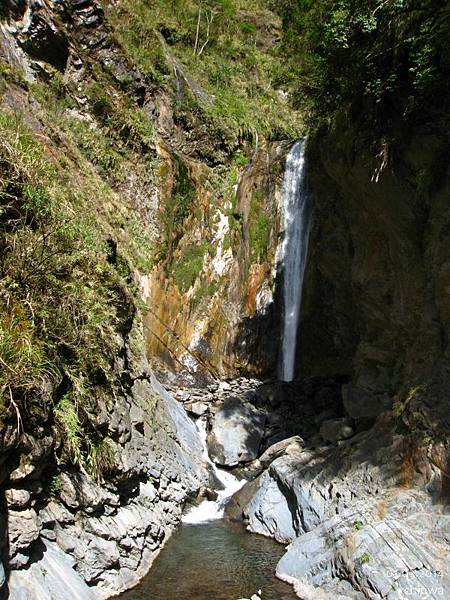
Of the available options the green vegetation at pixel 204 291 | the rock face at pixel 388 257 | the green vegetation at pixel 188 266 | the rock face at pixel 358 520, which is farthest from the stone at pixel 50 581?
the green vegetation at pixel 188 266

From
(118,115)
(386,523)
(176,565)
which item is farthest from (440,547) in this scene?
(118,115)

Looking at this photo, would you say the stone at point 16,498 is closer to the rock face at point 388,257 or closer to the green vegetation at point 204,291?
the rock face at point 388,257

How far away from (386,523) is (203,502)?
3.37 m

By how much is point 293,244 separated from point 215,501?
8.04 meters

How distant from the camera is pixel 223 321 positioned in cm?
1400

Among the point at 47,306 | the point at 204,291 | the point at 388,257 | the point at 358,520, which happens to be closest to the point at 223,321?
the point at 204,291

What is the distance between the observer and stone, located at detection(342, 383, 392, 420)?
8422 mm

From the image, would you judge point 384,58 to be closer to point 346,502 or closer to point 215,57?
point 346,502

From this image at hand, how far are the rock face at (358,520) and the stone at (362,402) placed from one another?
40.9 inches

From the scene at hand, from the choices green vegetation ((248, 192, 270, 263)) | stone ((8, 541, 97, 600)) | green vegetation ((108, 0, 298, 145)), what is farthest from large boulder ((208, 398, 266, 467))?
green vegetation ((108, 0, 298, 145))

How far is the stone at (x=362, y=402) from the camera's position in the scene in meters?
8.42

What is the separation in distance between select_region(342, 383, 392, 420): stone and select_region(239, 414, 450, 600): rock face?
3.41 ft

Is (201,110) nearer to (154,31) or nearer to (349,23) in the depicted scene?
(154,31)

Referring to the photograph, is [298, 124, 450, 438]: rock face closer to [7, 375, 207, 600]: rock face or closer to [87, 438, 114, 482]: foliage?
[7, 375, 207, 600]: rock face
